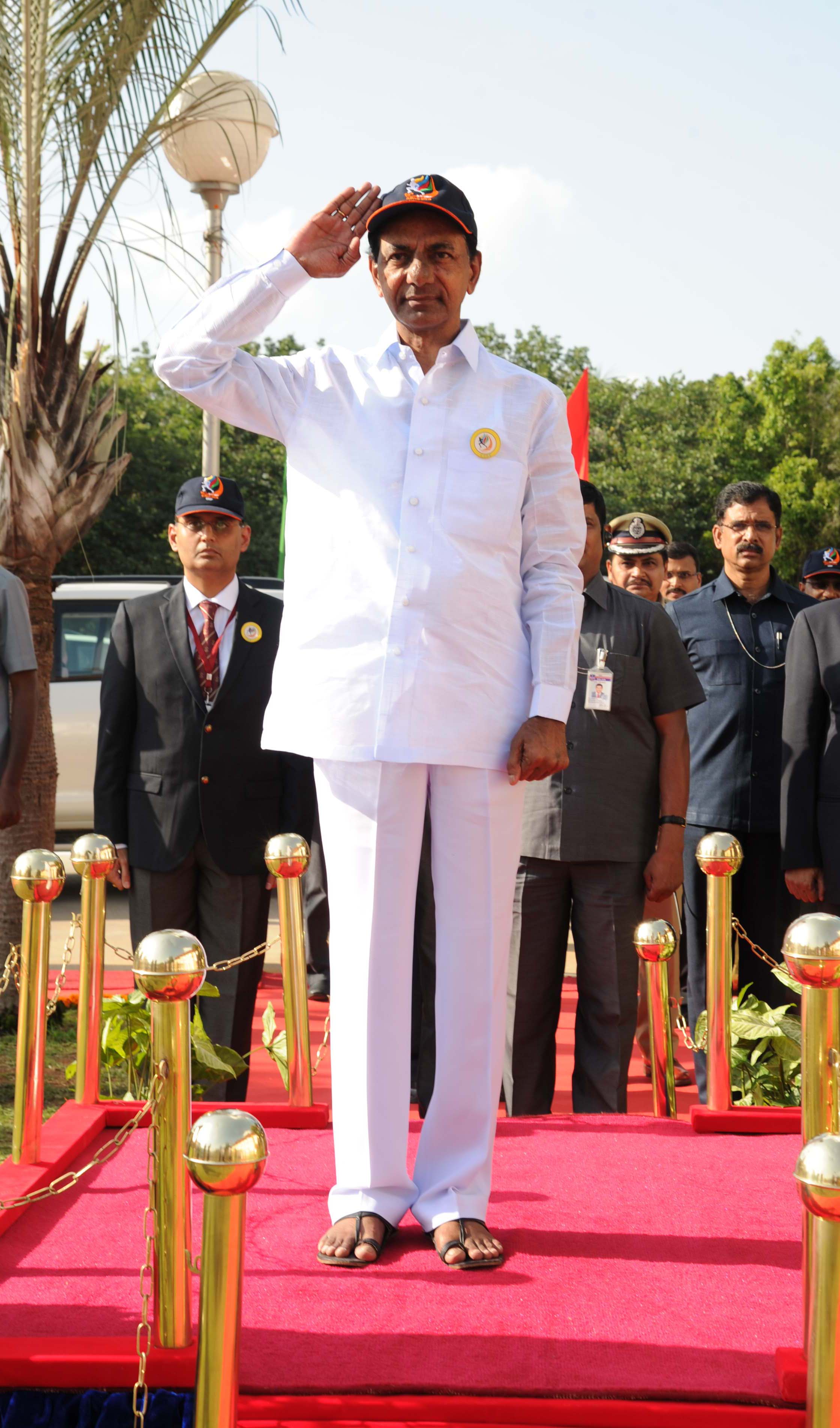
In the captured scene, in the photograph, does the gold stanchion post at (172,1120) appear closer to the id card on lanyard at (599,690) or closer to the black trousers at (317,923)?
the id card on lanyard at (599,690)

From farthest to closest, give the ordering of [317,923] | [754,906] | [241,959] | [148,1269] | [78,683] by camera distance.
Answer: [78,683] < [317,923] < [754,906] < [241,959] < [148,1269]

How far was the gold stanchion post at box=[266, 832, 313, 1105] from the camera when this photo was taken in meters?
3.86

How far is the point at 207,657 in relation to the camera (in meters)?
4.51

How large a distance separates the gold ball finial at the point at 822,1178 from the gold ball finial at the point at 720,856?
2.25 meters

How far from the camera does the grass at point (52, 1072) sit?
17.2ft

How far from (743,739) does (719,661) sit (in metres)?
0.31

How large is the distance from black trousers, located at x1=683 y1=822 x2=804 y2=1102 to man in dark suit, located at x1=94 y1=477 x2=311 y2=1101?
142 cm

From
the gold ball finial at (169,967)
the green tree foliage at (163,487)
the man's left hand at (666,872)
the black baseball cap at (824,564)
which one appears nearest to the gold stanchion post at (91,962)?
the gold ball finial at (169,967)

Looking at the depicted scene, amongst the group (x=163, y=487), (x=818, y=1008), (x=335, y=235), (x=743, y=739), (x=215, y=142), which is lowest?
(x=818, y=1008)

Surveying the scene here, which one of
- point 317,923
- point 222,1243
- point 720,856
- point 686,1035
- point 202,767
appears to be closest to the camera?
point 222,1243

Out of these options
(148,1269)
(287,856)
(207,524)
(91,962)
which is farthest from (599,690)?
(148,1269)

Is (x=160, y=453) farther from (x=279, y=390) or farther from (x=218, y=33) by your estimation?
(x=279, y=390)

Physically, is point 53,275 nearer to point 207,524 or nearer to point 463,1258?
point 207,524

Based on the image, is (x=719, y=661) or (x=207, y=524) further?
(x=719, y=661)
